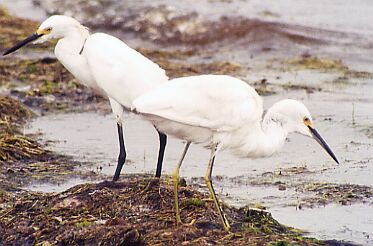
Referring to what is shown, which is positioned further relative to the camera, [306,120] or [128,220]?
[306,120]

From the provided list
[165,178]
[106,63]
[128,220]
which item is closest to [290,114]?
[128,220]

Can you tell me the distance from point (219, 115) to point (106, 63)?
1392 mm

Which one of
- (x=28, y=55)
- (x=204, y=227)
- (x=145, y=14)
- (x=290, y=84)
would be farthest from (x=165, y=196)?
(x=145, y=14)

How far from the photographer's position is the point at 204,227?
732cm

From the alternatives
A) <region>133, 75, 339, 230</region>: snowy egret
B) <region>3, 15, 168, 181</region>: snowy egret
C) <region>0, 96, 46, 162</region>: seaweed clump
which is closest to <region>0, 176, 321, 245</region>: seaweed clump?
<region>133, 75, 339, 230</region>: snowy egret

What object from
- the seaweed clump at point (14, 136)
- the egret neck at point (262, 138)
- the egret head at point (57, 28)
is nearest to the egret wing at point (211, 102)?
the egret neck at point (262, 138)

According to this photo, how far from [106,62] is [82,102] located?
5.17m

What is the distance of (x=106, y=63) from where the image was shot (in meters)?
8.12

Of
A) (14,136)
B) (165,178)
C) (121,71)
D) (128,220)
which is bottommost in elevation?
(128,220)

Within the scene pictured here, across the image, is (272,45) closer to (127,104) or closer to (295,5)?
(295,5)

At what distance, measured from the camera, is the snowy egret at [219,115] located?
6.96m

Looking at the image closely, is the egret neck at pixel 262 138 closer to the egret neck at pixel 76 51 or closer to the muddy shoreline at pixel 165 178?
the muddy shoreline at pixel 165 178

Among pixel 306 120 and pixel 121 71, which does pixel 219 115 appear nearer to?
pixel 306 120

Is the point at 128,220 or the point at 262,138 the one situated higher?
the point at 262,138
